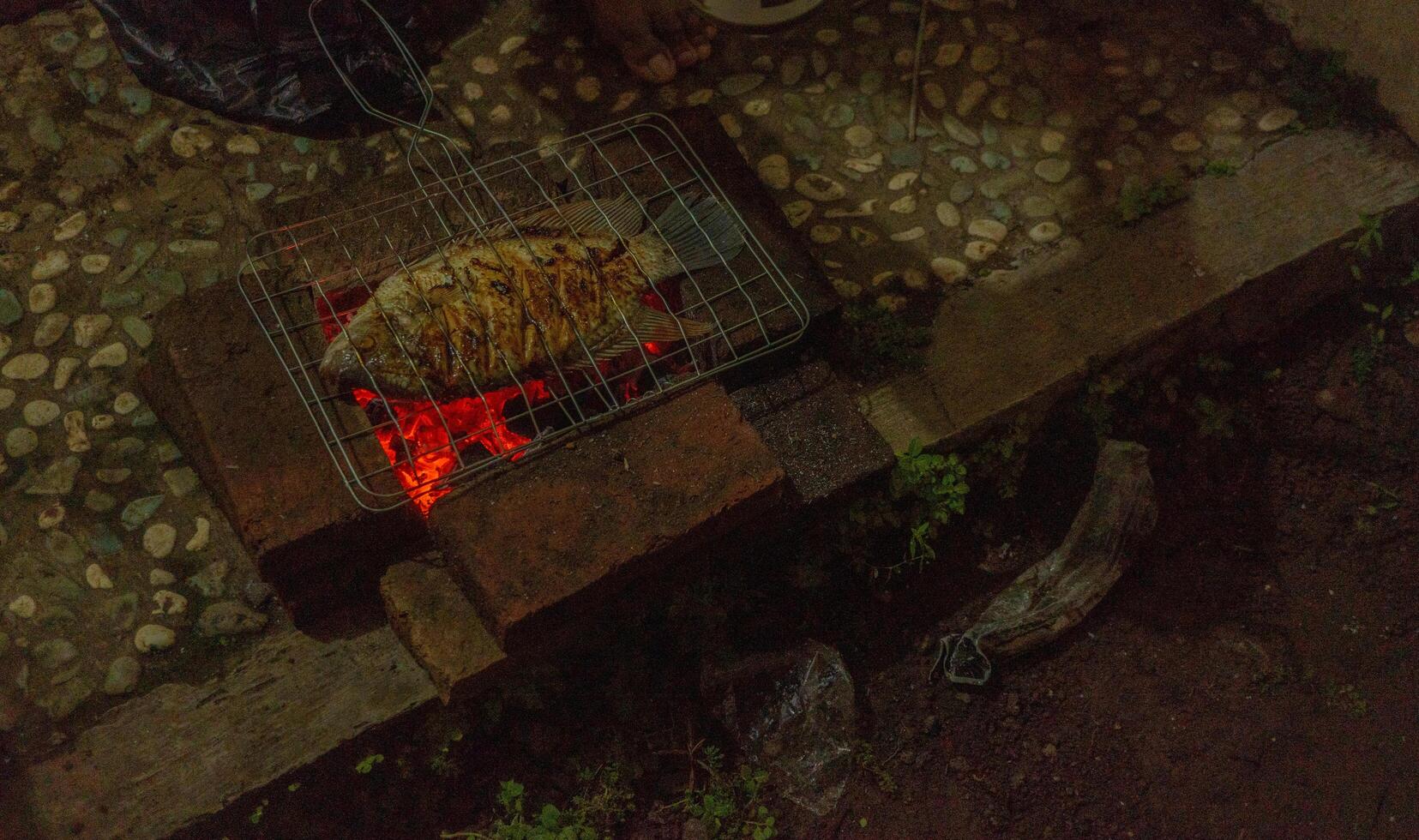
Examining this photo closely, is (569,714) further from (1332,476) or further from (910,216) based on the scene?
(1332,476)

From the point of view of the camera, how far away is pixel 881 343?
417 centimetres

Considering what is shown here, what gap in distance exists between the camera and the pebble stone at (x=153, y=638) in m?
3.81

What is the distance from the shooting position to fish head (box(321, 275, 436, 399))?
332 cm

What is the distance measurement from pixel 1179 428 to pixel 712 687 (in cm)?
236

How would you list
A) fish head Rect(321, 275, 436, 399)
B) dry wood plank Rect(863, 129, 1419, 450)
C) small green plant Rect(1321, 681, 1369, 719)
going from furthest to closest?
dry wood plank Rect(863, 129, 1419, 450)
small green plant Rect(1321, 681, 1369, 719)
fish head Rect(321, 275, 436, 399)

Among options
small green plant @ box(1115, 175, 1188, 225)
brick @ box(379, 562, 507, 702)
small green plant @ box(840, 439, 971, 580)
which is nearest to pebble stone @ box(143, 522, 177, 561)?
brick @ box(379, 562, 507, 702)

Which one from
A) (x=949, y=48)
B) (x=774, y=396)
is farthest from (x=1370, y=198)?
(x=774, y=396)

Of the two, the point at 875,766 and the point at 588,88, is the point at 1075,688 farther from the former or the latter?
the point at 588,88

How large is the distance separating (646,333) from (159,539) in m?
2.10

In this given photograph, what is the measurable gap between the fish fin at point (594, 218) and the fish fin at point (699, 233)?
0.32ft

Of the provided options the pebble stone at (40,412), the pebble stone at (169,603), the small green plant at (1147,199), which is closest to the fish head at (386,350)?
the pebble stone at (169,603)

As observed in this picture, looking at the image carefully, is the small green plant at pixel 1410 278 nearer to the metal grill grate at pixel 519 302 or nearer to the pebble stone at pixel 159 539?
the metal grill grate at pixel 519 302

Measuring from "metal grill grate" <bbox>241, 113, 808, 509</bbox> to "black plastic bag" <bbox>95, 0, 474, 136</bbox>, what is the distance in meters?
1.05

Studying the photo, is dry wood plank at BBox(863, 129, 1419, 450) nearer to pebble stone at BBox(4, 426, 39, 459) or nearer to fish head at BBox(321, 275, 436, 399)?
fish head at BBox(321, 275, 436, 399)
